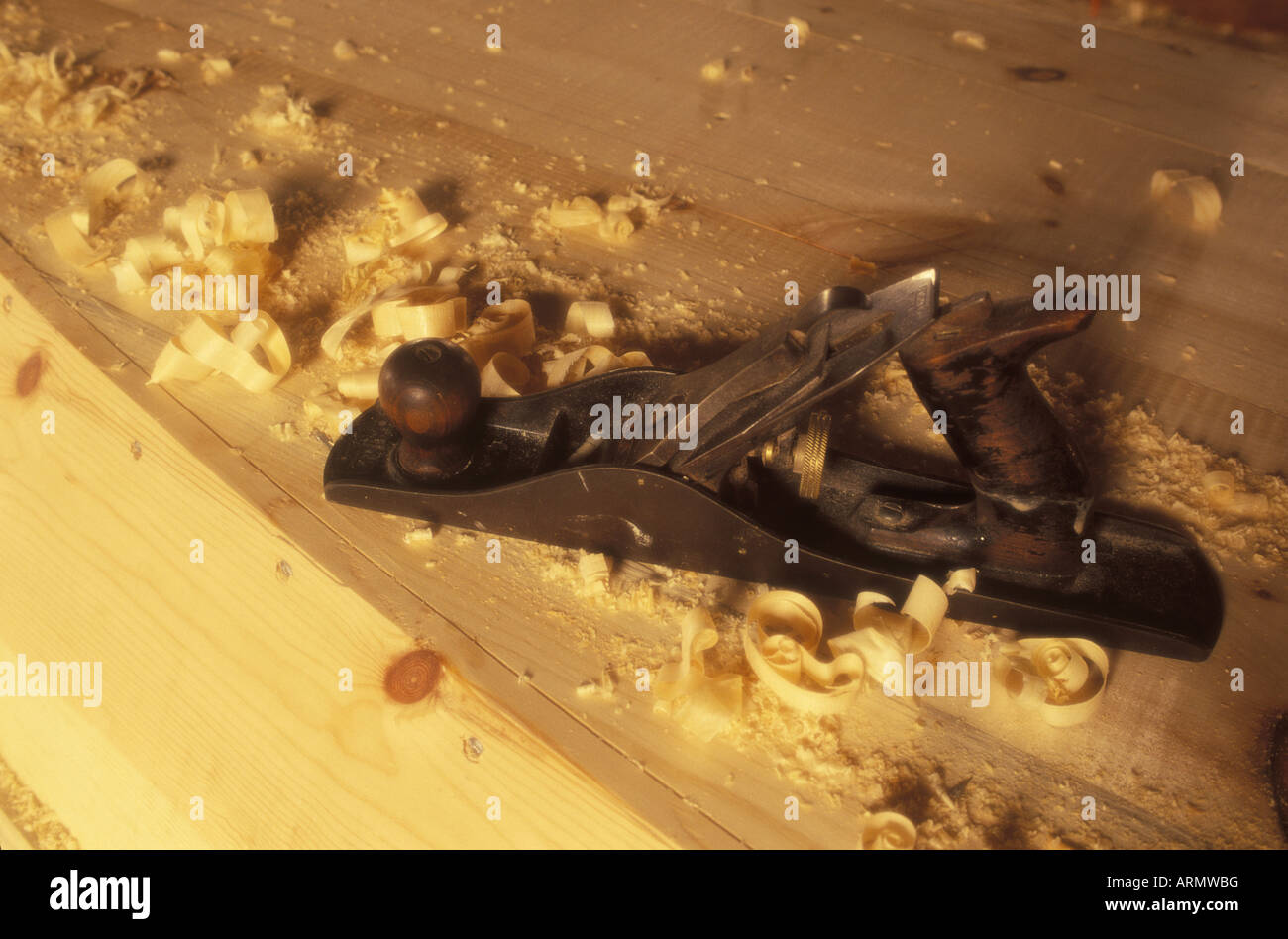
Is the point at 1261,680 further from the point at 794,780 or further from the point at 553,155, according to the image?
the point at 553,155

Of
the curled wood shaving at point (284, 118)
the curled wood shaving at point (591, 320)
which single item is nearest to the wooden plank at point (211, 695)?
the curled wood shaving at point (591, 320)

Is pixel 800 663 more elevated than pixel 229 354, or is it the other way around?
pixel 229 354

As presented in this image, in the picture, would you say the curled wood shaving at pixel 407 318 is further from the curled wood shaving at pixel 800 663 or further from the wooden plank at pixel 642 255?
the curled wood shaving at pixel 800 663

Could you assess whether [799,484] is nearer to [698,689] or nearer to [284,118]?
[698,689]

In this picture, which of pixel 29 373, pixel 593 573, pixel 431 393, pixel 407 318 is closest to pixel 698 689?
pixel 593 573

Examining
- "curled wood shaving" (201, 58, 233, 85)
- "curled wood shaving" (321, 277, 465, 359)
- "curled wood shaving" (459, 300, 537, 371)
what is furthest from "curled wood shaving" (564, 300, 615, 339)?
"curled wood shaving" (201, 58, 233, 85)

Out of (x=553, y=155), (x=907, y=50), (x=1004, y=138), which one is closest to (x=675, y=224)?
(x=553, y=155)
